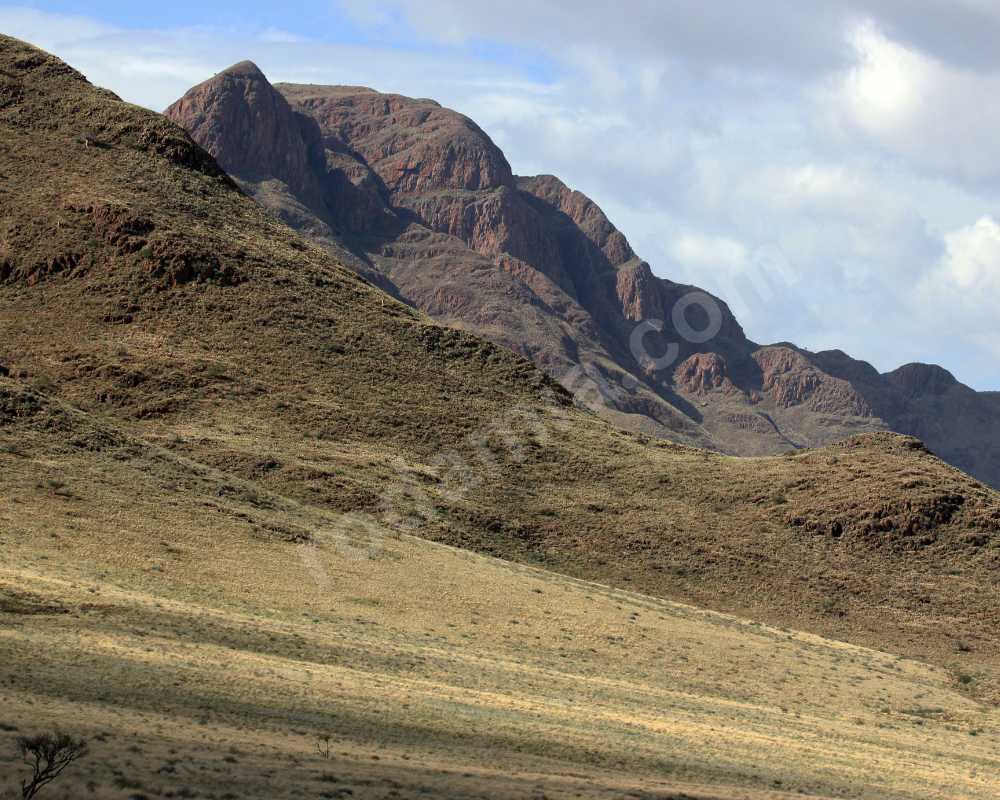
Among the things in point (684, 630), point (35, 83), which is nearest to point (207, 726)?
point (684, 630)

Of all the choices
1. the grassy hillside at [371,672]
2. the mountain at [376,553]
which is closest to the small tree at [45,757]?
the grassy hillside at [371,672]

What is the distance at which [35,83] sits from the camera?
107 m

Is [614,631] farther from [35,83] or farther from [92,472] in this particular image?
[35,83]

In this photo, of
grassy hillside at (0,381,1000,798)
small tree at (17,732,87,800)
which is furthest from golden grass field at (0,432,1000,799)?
small tree at (17,732,87,800)

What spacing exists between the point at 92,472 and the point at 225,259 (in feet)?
135

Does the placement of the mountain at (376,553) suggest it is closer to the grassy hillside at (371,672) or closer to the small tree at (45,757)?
the grassy hillside at (371,672)

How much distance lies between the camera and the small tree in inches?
677

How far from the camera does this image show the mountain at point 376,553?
2556cm

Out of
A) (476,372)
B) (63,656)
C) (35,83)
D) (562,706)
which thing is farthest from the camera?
(35,83)

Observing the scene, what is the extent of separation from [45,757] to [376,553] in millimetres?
36522

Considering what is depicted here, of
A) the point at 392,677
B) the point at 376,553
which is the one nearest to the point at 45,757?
the point at 392,677

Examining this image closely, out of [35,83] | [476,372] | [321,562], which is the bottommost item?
[321,562]

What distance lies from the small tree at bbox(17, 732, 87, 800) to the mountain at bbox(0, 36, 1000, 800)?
0.42 m

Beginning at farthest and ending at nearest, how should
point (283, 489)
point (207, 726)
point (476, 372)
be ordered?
point (476, 372) < point (283, 489) < point (207, 726)
